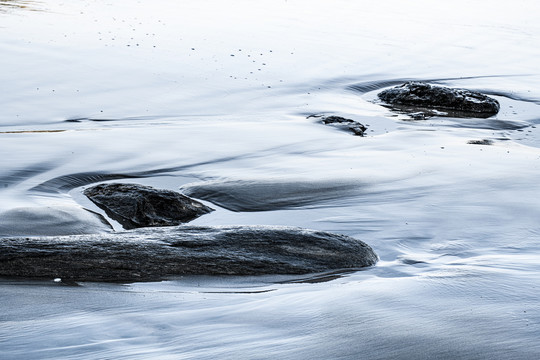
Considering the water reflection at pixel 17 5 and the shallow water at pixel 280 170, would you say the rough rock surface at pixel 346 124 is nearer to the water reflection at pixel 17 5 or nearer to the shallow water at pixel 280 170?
the shallow water at pixel 280 170

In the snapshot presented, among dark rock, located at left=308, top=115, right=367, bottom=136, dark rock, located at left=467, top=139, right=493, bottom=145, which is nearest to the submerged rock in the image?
dark rock, located at left=308, top=115, right=367, bottom=136

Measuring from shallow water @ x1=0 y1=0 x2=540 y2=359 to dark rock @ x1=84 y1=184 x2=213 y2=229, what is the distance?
0.40ft

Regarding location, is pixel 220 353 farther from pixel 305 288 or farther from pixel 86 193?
pixel 86 193

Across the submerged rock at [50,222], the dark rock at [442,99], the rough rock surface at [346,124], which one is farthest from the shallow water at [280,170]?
the dark rock at [442,99]

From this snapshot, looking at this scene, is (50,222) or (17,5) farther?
(17,5)

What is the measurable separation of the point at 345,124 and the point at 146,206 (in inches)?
155

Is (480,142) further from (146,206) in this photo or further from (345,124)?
(146,206)

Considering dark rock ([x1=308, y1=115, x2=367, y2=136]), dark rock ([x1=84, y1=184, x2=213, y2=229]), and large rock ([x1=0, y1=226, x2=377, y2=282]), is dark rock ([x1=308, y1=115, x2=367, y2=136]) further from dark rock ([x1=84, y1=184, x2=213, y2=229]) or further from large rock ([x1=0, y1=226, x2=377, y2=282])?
large rock ([x1=0, y1=226, x2=377, y2=282])

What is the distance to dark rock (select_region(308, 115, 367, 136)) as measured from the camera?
887 cm

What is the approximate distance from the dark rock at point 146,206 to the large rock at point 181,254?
0.61m

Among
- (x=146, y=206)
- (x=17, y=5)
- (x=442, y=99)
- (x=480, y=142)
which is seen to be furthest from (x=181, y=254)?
(x=17, y=5)

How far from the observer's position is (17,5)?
16.6 meters

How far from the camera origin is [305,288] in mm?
4465

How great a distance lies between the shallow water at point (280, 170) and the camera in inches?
155
